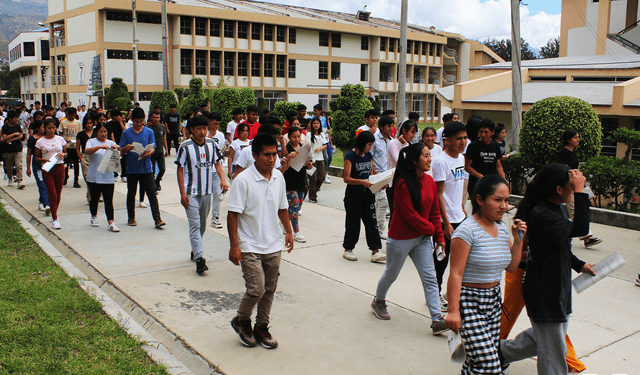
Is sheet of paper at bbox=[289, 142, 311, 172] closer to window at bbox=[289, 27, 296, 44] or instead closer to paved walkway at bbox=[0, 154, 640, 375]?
paved walkway at bbox=[0, 154, 640, 375]

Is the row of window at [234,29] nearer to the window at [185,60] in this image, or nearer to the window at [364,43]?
the window at [185,60]

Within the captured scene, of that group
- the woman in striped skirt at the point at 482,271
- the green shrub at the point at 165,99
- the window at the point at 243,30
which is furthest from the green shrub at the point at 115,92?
the woman in striped skirt at the point at 482,271

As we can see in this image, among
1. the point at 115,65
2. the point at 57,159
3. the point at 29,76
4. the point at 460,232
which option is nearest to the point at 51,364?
the point at 460,232

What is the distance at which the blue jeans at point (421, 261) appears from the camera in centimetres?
486

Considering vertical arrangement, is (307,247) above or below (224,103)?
below

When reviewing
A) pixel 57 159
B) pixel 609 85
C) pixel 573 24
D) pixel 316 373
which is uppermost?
pixel 573 24

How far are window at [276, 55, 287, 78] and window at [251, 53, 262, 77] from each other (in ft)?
6.66

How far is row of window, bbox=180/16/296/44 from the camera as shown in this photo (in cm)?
4475

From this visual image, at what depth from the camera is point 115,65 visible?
43312mm

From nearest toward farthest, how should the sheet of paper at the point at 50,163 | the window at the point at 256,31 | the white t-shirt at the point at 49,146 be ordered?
the sheet of paper at the point at 50,163, the white t-shirt at the point at 49,146, the window at the point at 256,31

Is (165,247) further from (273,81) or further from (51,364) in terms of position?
(273,81)

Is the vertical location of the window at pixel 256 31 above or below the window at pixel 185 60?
above

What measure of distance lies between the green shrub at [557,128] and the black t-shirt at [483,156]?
4.79 meters

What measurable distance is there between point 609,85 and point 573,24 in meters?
12.7
